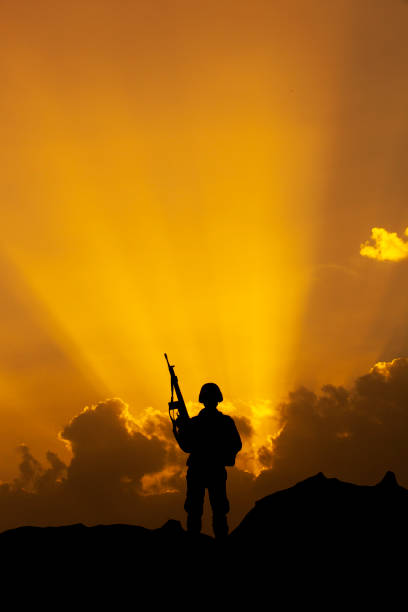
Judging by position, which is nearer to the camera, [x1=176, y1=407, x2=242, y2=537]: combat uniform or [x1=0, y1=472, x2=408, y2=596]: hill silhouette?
[x1=0, y1=472, x2=408, y2=596]: hill silhouette

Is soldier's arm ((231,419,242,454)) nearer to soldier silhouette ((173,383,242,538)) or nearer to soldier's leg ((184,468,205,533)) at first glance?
soldier silhouette ((173,383,242,538))

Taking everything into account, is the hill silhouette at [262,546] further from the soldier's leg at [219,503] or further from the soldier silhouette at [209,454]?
the soldier silhouette at [209,454]

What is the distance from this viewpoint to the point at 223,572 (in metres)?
12.2

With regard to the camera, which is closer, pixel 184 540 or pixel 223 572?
pixel 223 572

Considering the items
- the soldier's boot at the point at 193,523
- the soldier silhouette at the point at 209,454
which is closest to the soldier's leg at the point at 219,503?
the soldier silhouette at the point at 209,454

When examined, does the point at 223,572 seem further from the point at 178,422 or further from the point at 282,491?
the point at 178,422

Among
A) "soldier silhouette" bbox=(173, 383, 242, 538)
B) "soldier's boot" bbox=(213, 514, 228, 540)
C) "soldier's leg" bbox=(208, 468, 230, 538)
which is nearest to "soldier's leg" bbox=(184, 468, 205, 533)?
"soldier silhouette" bbox=(173, 383, 242, 538)

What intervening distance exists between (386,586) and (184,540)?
4.96 metres

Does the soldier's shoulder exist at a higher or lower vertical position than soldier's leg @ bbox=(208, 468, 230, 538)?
higher

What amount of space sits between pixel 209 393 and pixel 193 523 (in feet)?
10.9

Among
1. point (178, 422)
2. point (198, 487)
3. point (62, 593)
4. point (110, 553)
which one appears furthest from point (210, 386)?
point (62, 593)

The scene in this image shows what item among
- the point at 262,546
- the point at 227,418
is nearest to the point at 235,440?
the point at 227,418

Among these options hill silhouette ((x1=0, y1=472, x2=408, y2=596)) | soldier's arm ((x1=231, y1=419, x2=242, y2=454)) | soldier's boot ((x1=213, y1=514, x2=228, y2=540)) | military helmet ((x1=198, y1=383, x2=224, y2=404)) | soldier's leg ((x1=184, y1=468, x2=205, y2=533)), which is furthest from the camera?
military helmet ((x1=198, y1=383, x2=224, y2=404))

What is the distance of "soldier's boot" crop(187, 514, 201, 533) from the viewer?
45.6 feet
